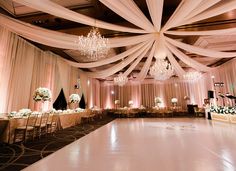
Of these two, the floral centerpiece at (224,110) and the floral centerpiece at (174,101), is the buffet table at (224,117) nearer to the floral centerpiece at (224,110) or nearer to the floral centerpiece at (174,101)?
the floral centerpiece at (224,110)

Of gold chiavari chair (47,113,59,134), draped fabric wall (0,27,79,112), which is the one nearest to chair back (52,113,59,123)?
gold chiavari chair (47,113,59,134)

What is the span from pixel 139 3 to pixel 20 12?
345cm

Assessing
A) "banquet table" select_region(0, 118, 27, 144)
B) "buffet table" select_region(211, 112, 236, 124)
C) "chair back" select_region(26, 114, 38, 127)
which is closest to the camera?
"banquet table" select_region(0, 118, 27, 144)

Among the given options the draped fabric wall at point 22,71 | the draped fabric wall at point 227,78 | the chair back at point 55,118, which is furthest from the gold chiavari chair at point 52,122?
the draped fabric wall at point 227,78

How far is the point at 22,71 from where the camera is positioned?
5.51 meters

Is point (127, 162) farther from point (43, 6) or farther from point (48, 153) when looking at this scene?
point (43, 6)

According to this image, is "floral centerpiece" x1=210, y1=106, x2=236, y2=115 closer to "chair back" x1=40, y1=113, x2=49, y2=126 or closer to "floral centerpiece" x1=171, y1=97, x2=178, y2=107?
"floral centerpiece" x1=171, y1=97, x2=178, y2=107

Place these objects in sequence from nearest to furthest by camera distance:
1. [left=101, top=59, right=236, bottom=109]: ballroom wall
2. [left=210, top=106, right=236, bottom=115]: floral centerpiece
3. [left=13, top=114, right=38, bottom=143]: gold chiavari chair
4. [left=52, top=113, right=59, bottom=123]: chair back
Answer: [left=13, top=114, right=38, bottom=143]: gold chiavari chair → [left=52, top=113, right=59, bottom=123]: chair back → [left=210, top=106, right=236, bottom=115]: floral centerpiece → [left=101, top=59, right=236, bottom=109]: ballroom wall

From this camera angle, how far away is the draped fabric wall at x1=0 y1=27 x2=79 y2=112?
477 cm

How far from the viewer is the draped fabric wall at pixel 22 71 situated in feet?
15.7

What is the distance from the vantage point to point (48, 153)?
300cm

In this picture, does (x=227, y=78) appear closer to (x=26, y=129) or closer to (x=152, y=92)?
(x=152, y=92)

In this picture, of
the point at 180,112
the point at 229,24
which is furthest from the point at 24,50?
the point at 180,112

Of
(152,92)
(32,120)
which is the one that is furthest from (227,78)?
(32,120)
